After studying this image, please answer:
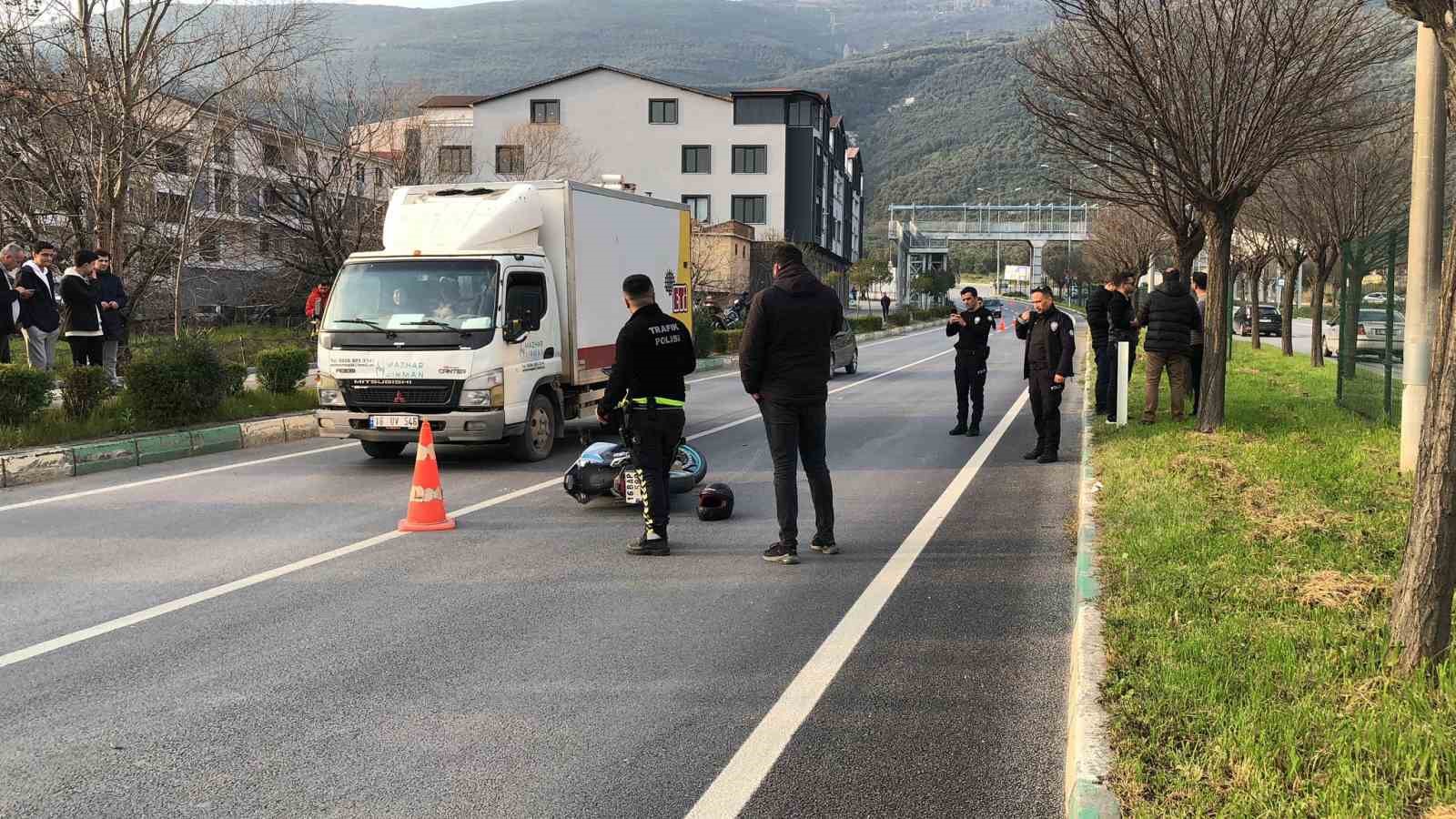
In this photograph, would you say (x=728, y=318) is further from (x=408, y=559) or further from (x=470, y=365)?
(x=408, y=559)

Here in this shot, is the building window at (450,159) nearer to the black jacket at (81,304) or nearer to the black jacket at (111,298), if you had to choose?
the black jacket at (111,298)

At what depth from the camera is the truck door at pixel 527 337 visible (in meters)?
11.9

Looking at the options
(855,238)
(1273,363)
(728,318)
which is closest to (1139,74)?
(1273,363)

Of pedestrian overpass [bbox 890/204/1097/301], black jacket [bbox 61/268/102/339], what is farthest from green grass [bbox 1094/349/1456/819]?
pedestrian overpass [bbox 890/204/1097/301]

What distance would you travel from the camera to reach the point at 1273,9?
1176 cm

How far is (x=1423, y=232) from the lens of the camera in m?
10.5

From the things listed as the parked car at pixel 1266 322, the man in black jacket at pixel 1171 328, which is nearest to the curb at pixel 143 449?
the man in black jacket at pixel 1171 328

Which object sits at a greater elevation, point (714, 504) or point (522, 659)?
point (714, 504)

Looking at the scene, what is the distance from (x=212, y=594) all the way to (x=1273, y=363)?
25.1 metres

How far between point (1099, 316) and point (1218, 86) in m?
4.03

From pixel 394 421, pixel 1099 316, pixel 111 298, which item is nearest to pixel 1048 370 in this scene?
pixel 1099 316

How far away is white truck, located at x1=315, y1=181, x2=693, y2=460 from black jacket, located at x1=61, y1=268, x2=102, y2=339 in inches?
155

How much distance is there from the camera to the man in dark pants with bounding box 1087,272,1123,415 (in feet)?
51.4

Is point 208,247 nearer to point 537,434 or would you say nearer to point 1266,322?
point 537,434
